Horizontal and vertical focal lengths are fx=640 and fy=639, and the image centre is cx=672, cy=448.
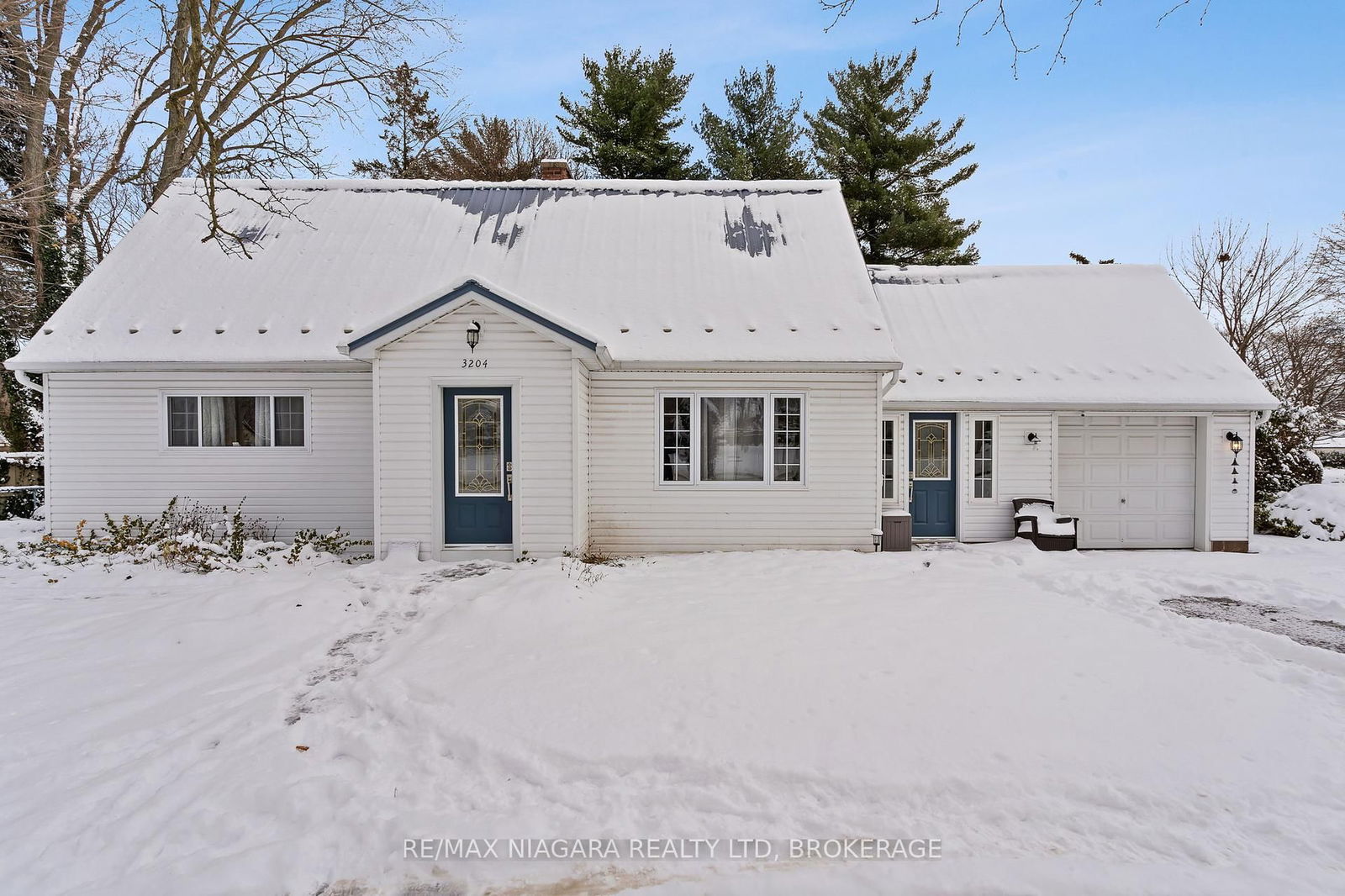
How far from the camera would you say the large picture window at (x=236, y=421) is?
375 inches

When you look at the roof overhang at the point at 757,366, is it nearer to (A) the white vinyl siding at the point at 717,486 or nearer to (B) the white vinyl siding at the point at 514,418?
(A) the white vinyl siding at the point at 717,486

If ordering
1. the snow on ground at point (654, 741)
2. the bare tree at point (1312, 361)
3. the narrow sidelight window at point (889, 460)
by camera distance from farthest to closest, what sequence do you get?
the bare tree at point (1312, 361) < the narrow sidelight window at point (889, 460) < the snow on ground at point (654, 741)

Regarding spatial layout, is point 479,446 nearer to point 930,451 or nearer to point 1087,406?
point 930,451

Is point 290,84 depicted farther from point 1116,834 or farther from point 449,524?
point 1116,834

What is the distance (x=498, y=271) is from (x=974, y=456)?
8.56 m

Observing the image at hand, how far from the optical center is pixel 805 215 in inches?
464

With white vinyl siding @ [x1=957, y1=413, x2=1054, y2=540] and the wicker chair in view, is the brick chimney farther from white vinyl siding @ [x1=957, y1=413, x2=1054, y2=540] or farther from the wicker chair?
the wicker chair

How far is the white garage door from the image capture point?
36.2 ft

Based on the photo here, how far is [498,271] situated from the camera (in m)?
10.6

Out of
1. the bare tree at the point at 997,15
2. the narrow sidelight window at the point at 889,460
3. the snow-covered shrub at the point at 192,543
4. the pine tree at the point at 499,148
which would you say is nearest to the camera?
the bare tree at the point at 997,15

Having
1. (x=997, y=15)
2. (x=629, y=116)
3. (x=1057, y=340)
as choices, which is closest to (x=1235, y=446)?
(x=1057, y=340)

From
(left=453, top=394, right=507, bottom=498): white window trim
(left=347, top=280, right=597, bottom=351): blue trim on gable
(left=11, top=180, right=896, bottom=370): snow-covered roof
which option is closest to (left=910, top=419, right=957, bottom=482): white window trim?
(left=11, top=180, right=896, bottom=370): snow-covered roof

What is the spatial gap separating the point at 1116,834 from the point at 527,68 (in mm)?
17338

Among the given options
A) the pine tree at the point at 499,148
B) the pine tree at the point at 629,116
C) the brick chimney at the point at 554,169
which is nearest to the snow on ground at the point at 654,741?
the brick chimney at the point at 554,169
